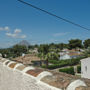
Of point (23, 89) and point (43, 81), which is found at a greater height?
point (43, 81)

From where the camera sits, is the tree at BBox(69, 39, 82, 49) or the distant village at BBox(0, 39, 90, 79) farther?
the tree at BBox(69, 39, 82, 49)

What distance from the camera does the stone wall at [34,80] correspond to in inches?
56.7

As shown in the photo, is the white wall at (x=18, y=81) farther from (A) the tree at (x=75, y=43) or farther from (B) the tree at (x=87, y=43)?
(B) the tree at (x=87, y=43)

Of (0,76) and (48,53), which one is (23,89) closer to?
(0,76)

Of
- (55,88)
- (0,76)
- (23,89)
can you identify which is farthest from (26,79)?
(0,76)

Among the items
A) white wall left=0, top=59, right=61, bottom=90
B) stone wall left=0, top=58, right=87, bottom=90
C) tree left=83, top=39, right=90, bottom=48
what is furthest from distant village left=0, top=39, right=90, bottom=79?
tree left=83, top=39, right=90, bottom=48

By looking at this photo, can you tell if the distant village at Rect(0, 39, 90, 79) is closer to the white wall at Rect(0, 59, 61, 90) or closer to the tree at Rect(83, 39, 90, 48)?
the white wall at Rect(0, 59, 61, 90)

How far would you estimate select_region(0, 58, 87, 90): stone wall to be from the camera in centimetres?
144

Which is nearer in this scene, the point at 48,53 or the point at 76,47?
the point at 48,53

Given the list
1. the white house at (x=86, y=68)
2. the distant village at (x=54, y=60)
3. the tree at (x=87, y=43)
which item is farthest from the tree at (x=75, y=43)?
the white house at (x=86, y=68)

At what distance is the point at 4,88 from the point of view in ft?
10.5

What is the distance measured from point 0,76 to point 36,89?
7.28 feet

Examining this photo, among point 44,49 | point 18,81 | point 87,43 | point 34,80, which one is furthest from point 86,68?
point 87,43

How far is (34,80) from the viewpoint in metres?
1.95
